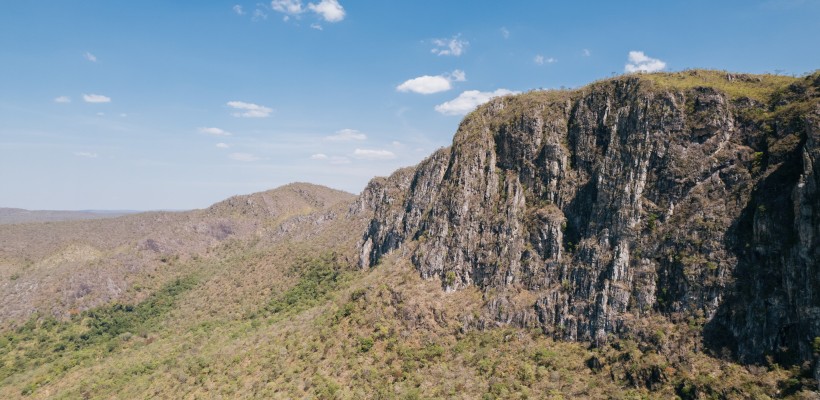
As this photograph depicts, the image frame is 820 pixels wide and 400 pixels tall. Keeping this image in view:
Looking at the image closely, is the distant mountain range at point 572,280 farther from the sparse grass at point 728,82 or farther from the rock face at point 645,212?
the sparse grass at point 728,82

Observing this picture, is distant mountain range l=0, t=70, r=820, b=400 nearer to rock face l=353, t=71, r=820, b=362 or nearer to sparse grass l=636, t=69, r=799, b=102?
rock face l=353, t=71, r=820, b=362

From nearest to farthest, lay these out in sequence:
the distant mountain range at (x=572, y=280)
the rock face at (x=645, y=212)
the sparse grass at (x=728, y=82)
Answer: the rock face at (x=645, y=212) < the distant mountain range at (x=572, y=280) < the sparse grass at (x=728, y=82)

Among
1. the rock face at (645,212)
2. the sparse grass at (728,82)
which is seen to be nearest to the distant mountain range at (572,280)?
the rock face at (645,212)

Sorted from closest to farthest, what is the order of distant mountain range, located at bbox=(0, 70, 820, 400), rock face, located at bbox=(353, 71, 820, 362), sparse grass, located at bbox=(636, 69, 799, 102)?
1. rock face, located at bbox=(353, 71, 820, 362)
2. distant mountain range, located at bbox=(0, 70, 820, 400)
3. sparse grass, located at bbox=(636, 69, 799, 102)

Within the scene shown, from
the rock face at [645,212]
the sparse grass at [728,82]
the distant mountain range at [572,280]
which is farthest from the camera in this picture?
the sparse grass at [728,82]

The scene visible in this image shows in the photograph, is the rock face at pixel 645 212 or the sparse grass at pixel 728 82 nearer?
the rock face at pixel 645 212

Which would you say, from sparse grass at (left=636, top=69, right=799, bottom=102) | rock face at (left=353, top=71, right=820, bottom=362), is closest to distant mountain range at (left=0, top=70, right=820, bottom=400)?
rock face at (left=353, top=71, right=820, bottom=362)

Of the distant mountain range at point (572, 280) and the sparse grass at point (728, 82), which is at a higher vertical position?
the sparse grass at point (728, 82)

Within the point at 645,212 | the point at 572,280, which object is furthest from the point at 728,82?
the point at 572,280

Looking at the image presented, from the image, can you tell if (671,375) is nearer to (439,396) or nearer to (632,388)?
(632,388)
